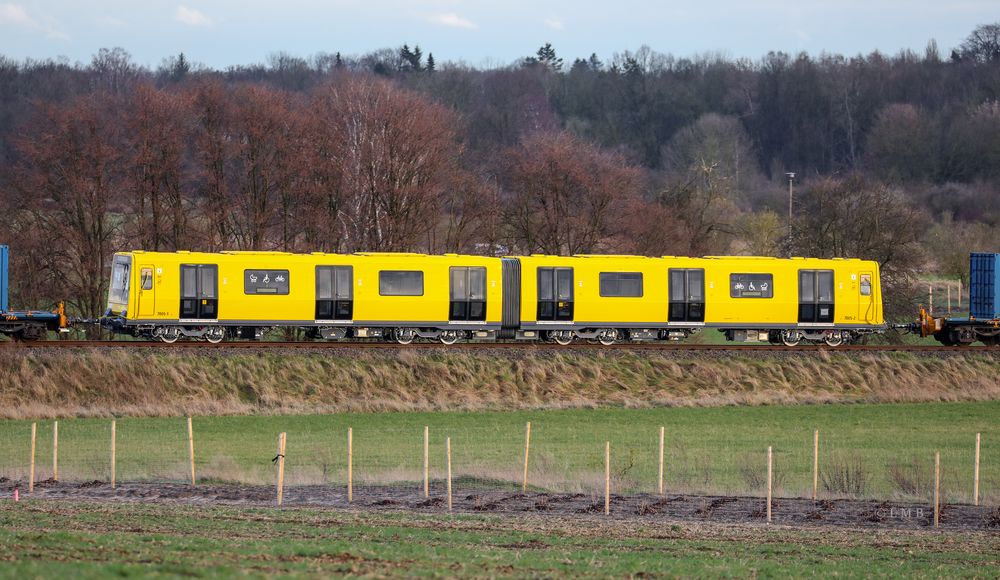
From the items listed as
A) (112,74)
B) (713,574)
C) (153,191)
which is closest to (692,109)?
(112,74)

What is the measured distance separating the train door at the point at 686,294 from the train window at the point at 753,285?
1.20 m

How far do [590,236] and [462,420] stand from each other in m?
24.3

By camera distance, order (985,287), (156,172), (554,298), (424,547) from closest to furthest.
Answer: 1. (424,547)
2. (554,298)
3. (985,287)
4. (156,172)

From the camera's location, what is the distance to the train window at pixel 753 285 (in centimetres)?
4375

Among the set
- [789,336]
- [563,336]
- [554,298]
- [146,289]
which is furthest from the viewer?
[789,336]

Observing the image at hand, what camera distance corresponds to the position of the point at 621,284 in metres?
43.0

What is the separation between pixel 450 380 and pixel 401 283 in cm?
367

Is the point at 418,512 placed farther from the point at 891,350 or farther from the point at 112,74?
the point at 112,74

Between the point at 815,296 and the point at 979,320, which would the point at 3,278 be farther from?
the point at 979,320

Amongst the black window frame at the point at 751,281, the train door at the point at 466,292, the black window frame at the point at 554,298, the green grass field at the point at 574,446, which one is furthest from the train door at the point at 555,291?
the black window frame at the point at 751,281

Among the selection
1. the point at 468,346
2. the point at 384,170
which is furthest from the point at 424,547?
the point at 384,170

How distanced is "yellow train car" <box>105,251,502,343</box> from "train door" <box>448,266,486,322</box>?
0.03m

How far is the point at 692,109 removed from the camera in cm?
15150

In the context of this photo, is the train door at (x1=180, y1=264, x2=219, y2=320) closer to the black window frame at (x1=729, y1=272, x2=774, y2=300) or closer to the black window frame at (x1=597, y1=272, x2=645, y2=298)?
the black window frame at (x1=597, y1=272, x2=645, y2=298)
